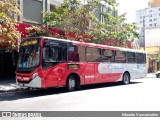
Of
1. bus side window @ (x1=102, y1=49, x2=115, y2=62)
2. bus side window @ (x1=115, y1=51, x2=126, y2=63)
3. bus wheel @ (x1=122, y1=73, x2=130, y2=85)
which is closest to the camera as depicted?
bus side window @ (x1=102, y1=49, x2=115, y2=62)

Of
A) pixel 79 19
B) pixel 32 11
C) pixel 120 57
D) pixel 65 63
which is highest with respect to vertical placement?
pixel 32 11

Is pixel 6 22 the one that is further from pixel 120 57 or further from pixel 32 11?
pixel 32 11

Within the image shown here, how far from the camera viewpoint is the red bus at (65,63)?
12.5 metres

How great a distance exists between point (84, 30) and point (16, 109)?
560 inches

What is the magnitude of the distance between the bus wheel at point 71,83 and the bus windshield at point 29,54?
8.23 ft

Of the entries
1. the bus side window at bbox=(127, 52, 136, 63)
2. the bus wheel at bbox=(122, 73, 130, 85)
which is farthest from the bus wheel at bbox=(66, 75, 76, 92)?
the bus side window at bbox=(127, 52, 136, 63)

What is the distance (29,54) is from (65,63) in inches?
81.6

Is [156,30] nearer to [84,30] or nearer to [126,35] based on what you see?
[126,35]

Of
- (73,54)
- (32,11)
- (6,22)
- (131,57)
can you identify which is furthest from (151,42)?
(6,22)

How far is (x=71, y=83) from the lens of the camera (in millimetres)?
14406

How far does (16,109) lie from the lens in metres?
8.70

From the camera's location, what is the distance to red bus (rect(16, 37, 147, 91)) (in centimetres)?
1255

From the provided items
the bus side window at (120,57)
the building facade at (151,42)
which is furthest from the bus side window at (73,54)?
the building facade at (151,42)

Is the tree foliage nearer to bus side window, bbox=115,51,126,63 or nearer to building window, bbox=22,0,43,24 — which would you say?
building window, bbox=22,0,43,24
